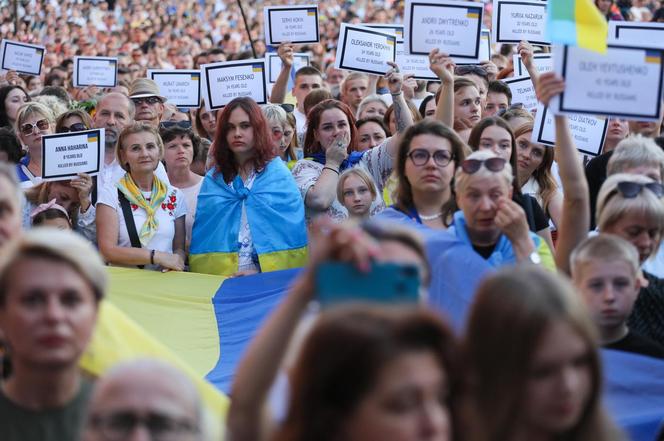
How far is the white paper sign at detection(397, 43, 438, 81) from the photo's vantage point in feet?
32.2

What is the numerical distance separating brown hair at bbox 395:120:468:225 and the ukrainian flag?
0.87m

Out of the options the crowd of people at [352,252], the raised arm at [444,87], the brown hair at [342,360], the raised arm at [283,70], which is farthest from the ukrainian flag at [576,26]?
the raised arm at [283,70]

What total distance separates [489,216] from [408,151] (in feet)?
3.17

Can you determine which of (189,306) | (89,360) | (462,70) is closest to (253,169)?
(189,306)

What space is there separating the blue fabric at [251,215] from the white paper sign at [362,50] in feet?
8.50

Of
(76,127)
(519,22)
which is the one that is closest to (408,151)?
(76,127)

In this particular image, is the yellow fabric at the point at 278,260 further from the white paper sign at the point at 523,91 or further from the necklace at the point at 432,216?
the white paper sign at the point at 523,91

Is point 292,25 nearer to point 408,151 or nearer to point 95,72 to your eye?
point 95,72

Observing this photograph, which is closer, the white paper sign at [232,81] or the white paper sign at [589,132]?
the white paper sign at [589,132]

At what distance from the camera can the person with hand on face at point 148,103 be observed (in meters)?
10.3

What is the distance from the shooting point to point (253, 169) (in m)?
7.68

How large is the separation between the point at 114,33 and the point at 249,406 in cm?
1943

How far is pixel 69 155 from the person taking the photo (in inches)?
308

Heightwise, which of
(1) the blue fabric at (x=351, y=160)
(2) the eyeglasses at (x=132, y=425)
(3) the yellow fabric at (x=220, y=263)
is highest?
(1) the blue fabric at (x=351, y=160)
